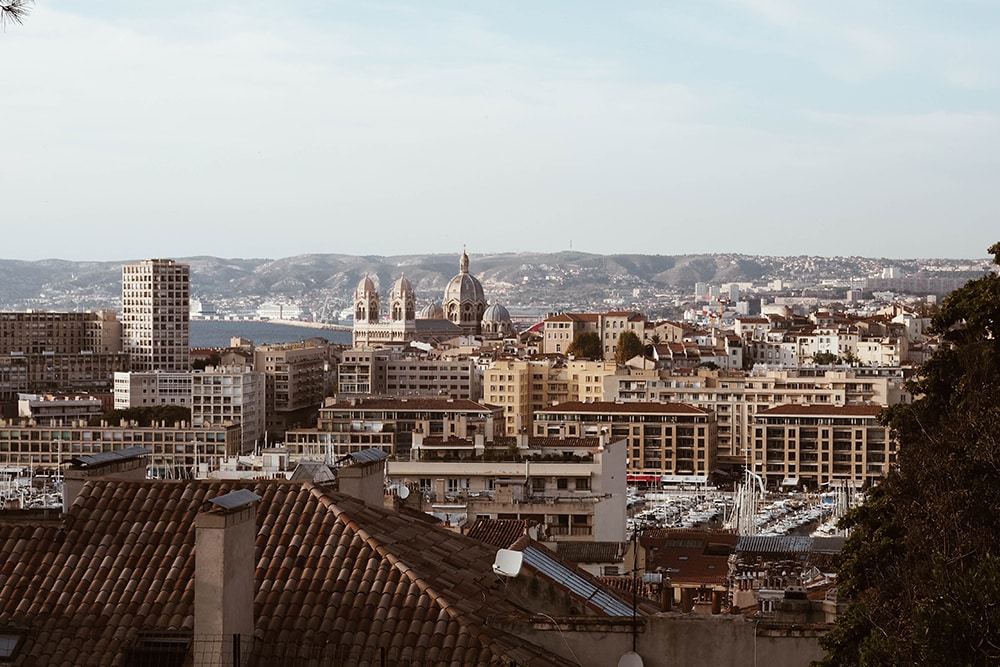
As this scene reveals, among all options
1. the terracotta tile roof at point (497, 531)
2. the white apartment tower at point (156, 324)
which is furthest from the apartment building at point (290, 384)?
the terracotta tile roof at point (497, 531)

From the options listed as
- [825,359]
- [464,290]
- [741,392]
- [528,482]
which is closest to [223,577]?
[528,482]

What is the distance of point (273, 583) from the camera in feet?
29.2

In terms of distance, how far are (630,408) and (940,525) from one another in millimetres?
68566

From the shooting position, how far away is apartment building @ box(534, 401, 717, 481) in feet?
252

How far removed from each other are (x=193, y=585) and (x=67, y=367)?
114 metres

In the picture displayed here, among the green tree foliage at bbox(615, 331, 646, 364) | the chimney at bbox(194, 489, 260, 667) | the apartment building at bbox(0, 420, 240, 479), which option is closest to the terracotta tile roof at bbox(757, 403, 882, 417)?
the apartment building at bbox(0, 420, 240, 479)

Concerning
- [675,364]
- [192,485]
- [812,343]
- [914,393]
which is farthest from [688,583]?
[812,343]

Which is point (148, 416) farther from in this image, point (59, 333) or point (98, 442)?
point (59, 333)

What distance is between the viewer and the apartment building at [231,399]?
94.1 metres

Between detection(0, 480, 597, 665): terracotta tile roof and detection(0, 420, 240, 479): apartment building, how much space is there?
72004mm

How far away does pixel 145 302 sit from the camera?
123 m

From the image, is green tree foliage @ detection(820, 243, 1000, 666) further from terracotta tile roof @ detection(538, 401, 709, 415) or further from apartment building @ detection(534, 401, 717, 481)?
terracotta tile roof @ detection(538, 401, 709, 415)

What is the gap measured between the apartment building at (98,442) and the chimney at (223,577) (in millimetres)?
73257

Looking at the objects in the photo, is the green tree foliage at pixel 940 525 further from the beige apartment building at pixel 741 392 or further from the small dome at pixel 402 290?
the small dome at pixel 402 290
